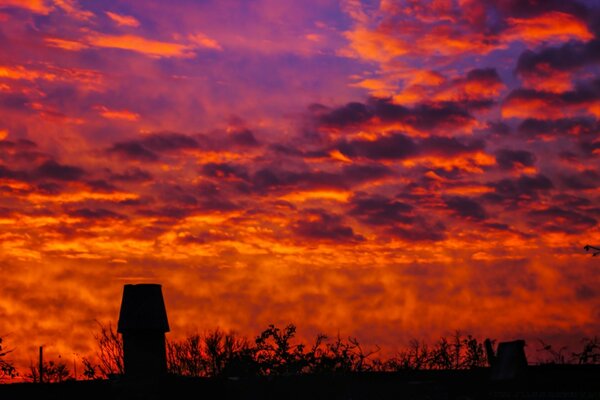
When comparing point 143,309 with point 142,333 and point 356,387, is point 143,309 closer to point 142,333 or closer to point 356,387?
point 142,333

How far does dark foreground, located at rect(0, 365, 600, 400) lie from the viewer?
22.0 metres

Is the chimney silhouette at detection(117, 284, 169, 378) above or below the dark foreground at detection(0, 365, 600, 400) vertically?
above

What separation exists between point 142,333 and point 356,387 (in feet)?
23.4

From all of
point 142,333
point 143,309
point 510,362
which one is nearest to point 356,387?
point 510,362

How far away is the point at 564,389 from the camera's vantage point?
71.2 feet

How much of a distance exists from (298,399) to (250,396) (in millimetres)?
1490

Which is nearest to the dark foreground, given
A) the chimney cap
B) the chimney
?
the chimney

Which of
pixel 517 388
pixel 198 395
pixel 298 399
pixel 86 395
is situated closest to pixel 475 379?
pixel 517 388

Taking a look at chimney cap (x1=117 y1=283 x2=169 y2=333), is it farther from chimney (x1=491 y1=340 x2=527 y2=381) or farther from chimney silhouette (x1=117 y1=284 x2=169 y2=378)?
chimney (x1=491 y1=340 x2=527 y2=381)

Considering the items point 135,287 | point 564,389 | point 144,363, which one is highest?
point 135,287

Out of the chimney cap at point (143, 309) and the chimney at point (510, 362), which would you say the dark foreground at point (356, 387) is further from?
the chimney cap at point (143, 309)

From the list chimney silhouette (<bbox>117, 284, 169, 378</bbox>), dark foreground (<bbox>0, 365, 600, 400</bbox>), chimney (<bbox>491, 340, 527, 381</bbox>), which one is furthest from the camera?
chimney silhouette (<bbox>117, 284, 169, 378</bbox>)

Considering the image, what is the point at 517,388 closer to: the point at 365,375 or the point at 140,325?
the point at 365,375

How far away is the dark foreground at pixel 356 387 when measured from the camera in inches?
866
